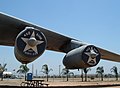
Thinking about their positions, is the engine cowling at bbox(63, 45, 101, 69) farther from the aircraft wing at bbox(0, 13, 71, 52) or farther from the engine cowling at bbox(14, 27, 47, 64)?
the engine cowling at bbox(14, 27, 47, 64)

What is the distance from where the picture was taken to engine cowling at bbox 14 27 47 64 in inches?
600

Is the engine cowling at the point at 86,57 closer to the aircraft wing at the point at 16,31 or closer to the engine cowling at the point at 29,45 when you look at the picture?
the aircraft wing at the point at 16,31

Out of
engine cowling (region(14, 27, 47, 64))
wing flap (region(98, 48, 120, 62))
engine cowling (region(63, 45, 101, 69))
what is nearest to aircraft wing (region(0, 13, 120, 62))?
wing flap (region(98, 48, 120, 62))

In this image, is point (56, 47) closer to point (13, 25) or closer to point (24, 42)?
point (13, 25)

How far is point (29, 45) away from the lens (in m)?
15.2

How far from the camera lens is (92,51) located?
18.3 metres

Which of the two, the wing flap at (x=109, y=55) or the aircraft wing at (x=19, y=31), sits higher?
the aircraft wing at (x=19, y=31)

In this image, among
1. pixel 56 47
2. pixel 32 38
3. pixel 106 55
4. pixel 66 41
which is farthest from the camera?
pixel 106 55

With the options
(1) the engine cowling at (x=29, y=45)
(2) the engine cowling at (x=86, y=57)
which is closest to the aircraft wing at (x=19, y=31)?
(1) the engine cowling at (x=29, y=45)

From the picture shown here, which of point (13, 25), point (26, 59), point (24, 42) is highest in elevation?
point (13, 25)

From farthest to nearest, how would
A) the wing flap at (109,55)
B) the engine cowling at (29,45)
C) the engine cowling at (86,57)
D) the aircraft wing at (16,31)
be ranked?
the wing flap at (109,55) → the aircraft wing at (16,31) → the engine cowling at (86,57) → the engine cowling at (29,45)

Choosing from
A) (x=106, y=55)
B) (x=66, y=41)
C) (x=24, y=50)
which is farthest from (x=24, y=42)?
(x=106, y=55)

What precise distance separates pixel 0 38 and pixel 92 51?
8129mm

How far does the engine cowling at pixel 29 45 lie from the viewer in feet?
50.0
